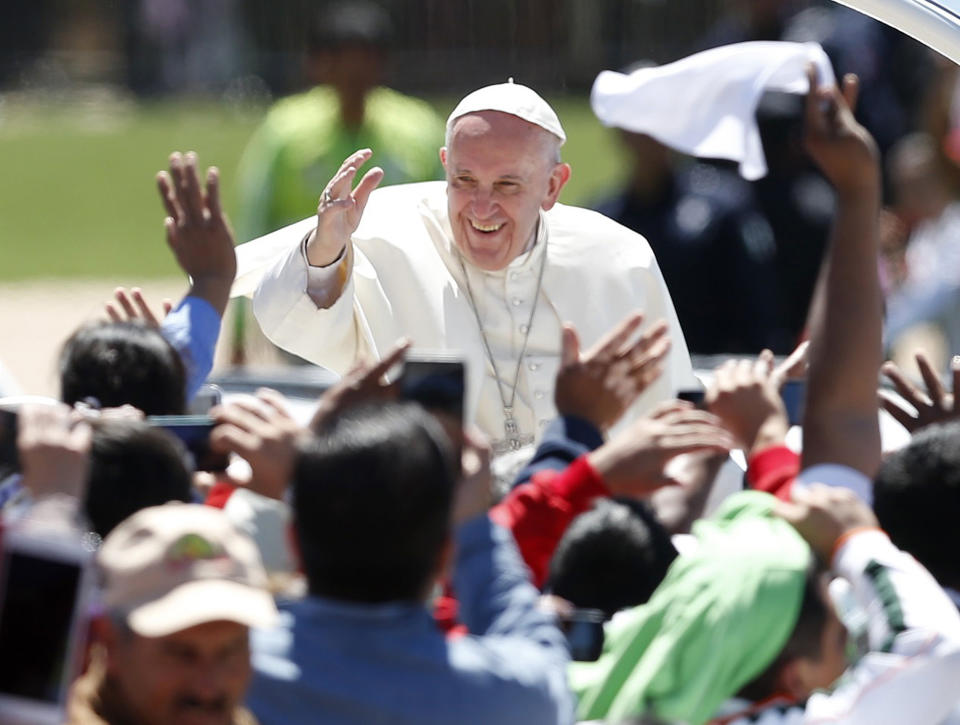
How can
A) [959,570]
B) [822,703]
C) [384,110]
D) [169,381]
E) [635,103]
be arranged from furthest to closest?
[384,110] < [635,103] < [169,381] < [959,570] < [822,703]

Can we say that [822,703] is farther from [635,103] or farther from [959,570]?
[635,103]

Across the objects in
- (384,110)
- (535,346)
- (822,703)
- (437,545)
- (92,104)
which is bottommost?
(92,104)

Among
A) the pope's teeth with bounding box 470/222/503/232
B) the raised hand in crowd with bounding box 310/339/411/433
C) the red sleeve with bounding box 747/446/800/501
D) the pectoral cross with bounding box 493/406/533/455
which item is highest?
the raised hand in crowd with bounding box 310/339/411/433

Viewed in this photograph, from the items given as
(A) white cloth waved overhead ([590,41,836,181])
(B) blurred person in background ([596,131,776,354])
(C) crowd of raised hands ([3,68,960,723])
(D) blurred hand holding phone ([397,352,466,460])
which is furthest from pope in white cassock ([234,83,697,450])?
(B) blurred person in background ([596,131,776,354])

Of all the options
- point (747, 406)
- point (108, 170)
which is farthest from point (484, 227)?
point (108, 170)

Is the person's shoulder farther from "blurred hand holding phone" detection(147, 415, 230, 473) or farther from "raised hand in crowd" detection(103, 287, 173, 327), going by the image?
"blurred hand holding phone" detection(147, 415, 230, 473)

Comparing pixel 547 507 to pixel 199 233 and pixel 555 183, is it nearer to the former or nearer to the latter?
pixel 199 233

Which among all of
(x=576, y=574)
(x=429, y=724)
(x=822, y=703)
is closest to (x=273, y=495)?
(x=576, y=574)

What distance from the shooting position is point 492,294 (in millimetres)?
4332

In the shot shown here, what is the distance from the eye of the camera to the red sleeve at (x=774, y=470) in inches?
114

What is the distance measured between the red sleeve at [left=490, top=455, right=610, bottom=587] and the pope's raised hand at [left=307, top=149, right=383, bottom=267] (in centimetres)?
107

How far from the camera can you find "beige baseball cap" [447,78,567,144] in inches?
159

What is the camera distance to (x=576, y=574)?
260cm

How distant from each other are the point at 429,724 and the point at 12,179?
1885 centimetres
